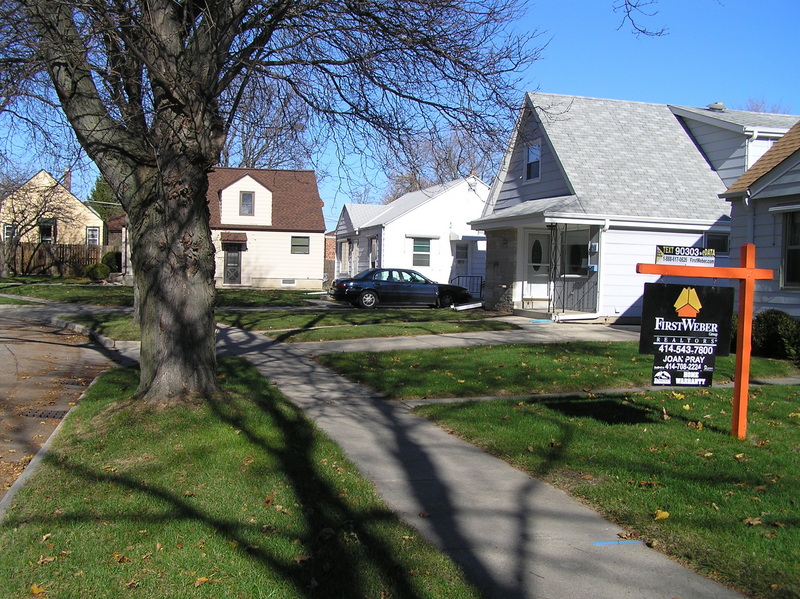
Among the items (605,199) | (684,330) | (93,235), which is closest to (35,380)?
(684,330)

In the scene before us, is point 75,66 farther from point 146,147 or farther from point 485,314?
point 485,314

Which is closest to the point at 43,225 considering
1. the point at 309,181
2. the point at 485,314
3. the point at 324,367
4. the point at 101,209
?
the point at 101,209

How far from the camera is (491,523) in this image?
16.6 feet

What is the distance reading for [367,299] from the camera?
2541cm

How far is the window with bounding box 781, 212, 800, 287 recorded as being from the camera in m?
14.0

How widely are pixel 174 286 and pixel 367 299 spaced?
18047mm

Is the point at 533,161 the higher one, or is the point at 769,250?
the point at 533,161

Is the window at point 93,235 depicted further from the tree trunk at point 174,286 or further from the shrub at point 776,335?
the tree trunk at point 174,286

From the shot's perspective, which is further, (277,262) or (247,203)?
(277,262)

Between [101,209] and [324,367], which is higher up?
[101,209]

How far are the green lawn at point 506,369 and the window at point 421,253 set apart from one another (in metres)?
17.8

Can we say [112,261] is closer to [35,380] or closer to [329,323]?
[329,323]

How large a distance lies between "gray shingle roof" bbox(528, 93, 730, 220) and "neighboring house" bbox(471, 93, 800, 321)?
36 millimetres

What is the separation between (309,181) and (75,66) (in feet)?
113
